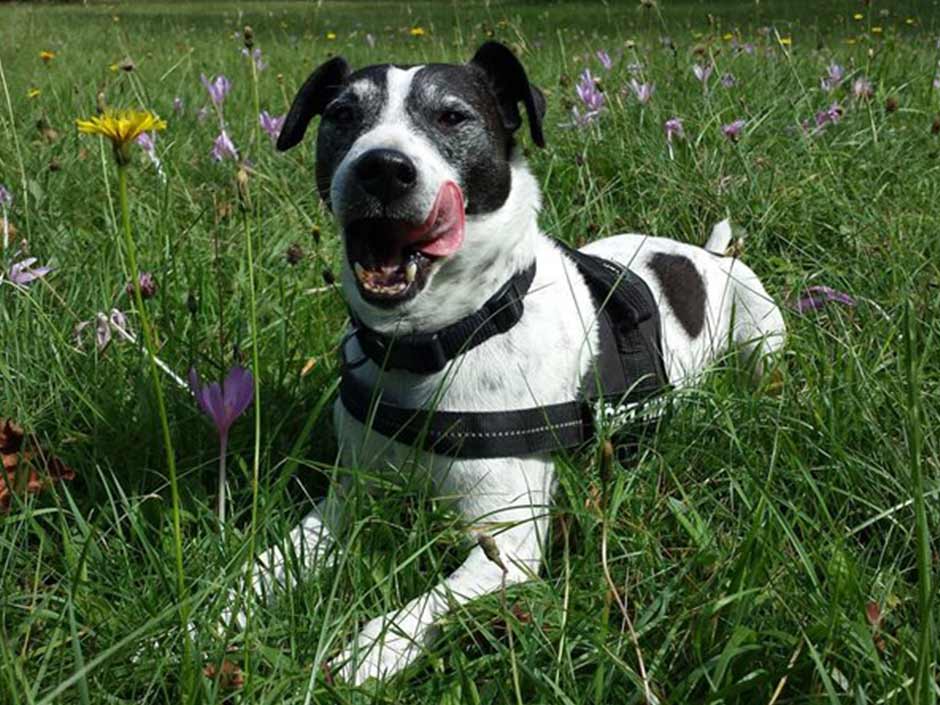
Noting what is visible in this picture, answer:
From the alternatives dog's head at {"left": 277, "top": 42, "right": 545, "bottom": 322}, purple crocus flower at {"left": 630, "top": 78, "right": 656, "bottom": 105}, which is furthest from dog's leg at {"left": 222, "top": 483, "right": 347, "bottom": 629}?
purple crocus flower at {"left": 630, "top": 78, "right": 656, "bottom": 105}

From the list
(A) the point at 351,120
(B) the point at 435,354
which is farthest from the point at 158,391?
(A) the point at 351,120

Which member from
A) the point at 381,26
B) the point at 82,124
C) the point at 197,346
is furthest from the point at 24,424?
the point at 381,26

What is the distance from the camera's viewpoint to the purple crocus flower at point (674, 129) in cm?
417

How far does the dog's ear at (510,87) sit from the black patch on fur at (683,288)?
0.74 m

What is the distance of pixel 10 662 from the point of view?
150cm

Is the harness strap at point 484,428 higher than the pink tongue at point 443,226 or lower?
lower

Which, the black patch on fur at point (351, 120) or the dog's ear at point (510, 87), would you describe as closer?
the black patch on fur at point (351, 120)

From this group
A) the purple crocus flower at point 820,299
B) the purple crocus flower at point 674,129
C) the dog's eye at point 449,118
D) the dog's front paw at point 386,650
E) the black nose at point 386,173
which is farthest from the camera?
the purple crocus flower at point 674,129

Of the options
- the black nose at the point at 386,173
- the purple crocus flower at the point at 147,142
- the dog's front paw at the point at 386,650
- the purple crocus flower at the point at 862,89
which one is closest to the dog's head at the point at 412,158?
the black nose at the point at 386,173

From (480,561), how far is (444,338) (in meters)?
0.51

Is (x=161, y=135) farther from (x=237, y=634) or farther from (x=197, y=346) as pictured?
(x=237, y=634)

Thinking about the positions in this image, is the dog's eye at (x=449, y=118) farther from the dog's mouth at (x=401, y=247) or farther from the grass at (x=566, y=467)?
the grass at (x=566, y=467)

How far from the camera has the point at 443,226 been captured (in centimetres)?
238

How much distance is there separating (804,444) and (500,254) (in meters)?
0.82
